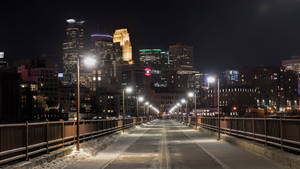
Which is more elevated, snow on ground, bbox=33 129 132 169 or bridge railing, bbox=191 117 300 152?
bridge railing, bbox=191 117 300 152

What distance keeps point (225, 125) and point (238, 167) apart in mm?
19184

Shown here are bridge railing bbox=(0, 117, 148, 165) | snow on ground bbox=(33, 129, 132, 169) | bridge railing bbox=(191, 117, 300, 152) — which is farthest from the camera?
snow on ground bbox=(33, 129, 132, 169)

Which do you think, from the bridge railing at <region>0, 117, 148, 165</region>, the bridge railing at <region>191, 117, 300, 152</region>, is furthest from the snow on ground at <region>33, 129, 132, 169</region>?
the bridge railing at <region>191, 117, 300, 152</region>

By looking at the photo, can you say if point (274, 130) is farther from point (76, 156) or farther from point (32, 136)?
point (32, 136)

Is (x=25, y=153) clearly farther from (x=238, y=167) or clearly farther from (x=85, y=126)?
(x=85, y=126)

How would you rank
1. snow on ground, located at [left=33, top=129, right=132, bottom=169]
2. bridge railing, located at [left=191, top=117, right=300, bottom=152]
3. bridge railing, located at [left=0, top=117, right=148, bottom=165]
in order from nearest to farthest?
bridge railing, located at [left=0, top=117, right=148, bottom=165] → bridge railing, located at [left=191, top=117, right=300, bottom=152] → snow on ground, located at [left=33, top=129, right=132, bottom=169]

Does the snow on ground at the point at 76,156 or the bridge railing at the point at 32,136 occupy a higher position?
the bridge railing at the point at 32,136

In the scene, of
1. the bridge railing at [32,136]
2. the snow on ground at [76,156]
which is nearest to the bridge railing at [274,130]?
the snow on ground at [76,156]

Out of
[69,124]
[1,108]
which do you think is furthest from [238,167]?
[1,108]

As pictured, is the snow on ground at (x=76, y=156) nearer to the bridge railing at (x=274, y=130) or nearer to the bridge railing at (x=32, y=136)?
the bridge railing at (x=32, y=136)

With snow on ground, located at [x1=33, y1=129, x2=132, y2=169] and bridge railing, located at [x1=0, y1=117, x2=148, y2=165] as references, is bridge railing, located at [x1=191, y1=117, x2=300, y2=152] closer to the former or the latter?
snow on ground, located at [x1=33, y1=129, x2=132, y2=169]

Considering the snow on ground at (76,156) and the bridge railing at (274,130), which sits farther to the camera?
the snow on ground at (76,156)

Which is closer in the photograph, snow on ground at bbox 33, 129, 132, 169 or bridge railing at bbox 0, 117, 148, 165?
bridge railing at bbox 0, 117, 148, 165

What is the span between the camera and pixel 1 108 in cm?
14962
